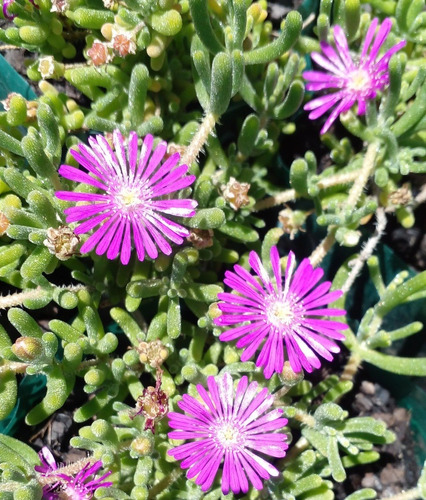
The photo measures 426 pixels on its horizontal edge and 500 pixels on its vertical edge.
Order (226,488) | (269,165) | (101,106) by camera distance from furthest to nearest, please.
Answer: (269,165), (101,106), (226,488)

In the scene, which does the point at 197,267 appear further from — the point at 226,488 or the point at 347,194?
the point at 226,488

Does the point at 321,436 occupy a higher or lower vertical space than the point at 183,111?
lower

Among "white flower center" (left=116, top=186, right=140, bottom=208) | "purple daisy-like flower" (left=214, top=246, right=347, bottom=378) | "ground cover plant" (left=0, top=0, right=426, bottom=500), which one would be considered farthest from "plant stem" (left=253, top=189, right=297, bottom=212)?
"white flower center" (left=116, top=186, right=140, bottom=208)

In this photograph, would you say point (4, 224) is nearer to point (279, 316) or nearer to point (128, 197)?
point (128, 197)

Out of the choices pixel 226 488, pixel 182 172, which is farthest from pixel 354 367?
pixel 182 172

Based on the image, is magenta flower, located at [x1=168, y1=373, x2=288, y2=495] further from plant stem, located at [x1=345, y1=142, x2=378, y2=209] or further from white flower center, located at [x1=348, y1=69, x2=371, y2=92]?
white flower center, located at [x1=348, y1=69, x2=371, y2=92]

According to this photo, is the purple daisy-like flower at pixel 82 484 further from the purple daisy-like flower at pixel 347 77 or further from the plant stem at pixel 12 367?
the purple daisy-like flower at pixel 347 77

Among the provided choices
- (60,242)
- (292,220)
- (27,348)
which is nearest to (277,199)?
(292,220)

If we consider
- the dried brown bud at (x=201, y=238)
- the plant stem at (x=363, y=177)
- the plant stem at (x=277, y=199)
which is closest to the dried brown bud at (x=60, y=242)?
the dried brown bud at (x=201, y=238)
